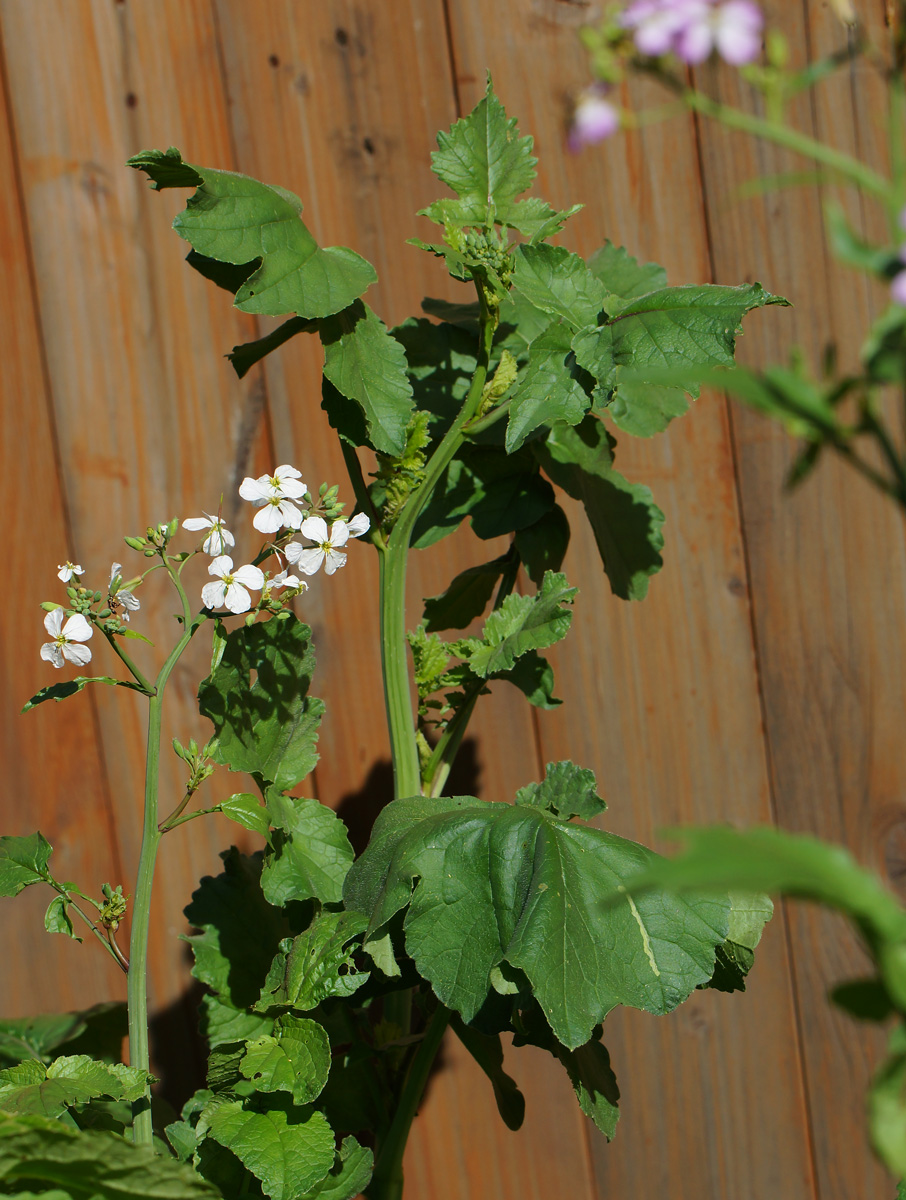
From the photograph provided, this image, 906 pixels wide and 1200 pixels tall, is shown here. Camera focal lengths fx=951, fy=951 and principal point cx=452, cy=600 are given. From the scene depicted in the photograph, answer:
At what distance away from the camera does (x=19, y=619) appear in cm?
92

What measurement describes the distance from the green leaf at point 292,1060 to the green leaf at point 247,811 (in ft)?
0.42

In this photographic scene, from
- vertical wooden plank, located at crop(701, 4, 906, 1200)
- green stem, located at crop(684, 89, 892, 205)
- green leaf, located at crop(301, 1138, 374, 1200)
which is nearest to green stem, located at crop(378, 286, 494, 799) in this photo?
green leaf, located at crop(301, 1138, 374, 1200)

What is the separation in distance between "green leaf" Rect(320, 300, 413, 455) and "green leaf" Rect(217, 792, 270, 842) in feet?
0.78

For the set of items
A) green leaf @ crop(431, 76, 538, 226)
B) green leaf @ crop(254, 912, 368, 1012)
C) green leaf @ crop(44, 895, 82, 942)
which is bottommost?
green leaf @ crop(254, 912, 368, 1012)

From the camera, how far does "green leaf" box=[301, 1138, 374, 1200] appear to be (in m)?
0.61

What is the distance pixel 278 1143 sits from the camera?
58cm

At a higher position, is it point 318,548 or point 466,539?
point 466,539

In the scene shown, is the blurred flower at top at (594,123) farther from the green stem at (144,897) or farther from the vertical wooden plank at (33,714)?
the vertical wooden plank at (33,714)

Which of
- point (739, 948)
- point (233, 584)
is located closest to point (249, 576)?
point (233, 584)

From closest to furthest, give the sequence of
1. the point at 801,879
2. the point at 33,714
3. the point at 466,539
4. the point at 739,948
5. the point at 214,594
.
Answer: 1. the point at 801,879
2. the point at 214,594
3. the point at 739,948
4. the point at 33,714
5. the point at 466,539

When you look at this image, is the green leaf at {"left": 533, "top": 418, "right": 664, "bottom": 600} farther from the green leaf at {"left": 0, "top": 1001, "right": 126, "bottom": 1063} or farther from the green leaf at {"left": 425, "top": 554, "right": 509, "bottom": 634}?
the green leaf at {"left": 0, "top": 1001, "right": 126, "bottom": 1063}

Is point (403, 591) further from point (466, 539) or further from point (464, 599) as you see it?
point (466, 539)

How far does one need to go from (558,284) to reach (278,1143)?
1.92 feet

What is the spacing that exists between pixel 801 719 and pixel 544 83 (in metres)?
0.79
